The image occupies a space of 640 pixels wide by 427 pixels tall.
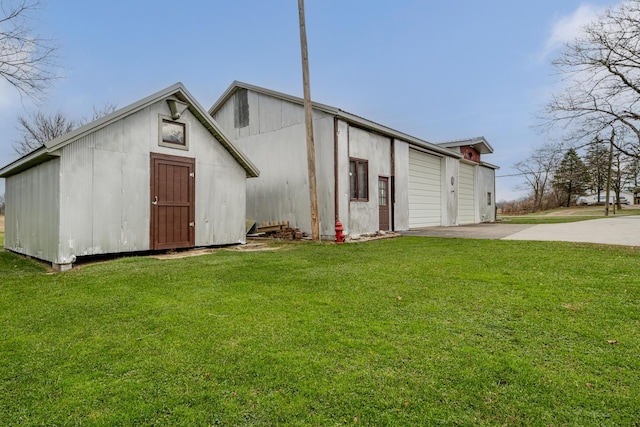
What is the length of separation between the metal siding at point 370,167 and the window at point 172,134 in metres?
4.59

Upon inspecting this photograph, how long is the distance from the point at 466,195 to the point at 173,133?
14671mm

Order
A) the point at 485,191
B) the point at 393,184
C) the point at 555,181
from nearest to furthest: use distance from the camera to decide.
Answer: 1. the point at 393,184
2. the point at 485,191
3. the point at 555,181

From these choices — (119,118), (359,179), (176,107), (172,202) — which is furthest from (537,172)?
(119,118)

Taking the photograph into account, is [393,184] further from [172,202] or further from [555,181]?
[555,181]

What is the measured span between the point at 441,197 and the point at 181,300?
1341cm

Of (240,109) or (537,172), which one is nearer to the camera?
(240,109)

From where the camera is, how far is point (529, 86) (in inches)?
617

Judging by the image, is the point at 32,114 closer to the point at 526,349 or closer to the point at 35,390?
the point at 35,390

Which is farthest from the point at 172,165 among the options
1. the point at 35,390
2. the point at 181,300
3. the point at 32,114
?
the point at 32,114

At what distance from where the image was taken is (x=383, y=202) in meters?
11.5

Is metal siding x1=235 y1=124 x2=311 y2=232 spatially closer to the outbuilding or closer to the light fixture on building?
the outbuilding

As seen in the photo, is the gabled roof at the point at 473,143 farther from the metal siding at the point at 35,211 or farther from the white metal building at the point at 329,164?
the metal siding at the point at 35,211

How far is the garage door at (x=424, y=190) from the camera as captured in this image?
13422 mm

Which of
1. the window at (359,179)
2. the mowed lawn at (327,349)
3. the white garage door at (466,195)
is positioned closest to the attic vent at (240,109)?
the window at (359,179)
